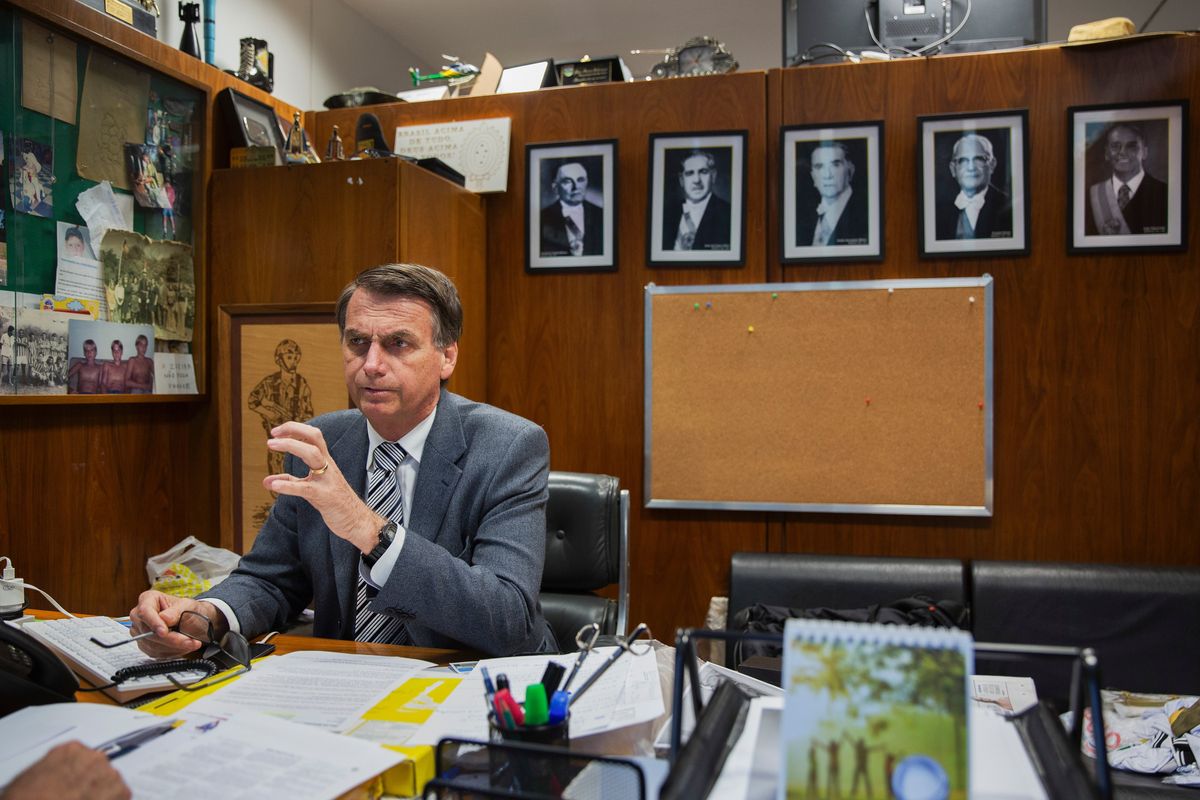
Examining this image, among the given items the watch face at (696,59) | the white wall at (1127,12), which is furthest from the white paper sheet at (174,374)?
the white wall at (1127,12)

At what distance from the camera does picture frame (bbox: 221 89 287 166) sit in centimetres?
256

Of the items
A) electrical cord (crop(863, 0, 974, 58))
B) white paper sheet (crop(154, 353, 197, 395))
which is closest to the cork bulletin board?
electrical cord (crop(863, 0, 974, 58))

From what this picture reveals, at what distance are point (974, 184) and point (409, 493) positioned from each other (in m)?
2.06

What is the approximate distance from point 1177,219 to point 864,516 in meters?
1.30

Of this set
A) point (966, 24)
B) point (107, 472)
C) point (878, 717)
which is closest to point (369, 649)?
point (878, 717)

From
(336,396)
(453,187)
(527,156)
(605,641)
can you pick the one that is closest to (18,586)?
(336,396)

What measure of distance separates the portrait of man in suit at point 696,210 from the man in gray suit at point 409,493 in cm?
131

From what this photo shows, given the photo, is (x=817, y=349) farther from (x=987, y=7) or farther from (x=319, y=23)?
(x=319, y=23)

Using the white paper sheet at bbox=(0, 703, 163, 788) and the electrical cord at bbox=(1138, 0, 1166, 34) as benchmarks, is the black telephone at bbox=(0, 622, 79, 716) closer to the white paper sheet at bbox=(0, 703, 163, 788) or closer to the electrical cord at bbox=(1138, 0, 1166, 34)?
the white paper sheet at bbox=(0, 703, 163, 788)

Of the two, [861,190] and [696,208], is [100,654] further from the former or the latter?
[861,190]

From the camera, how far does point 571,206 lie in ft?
9.36

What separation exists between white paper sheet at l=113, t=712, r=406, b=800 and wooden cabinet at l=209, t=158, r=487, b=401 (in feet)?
5.63

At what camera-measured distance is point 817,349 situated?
2635 mm

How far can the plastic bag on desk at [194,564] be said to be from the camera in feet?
7.48
